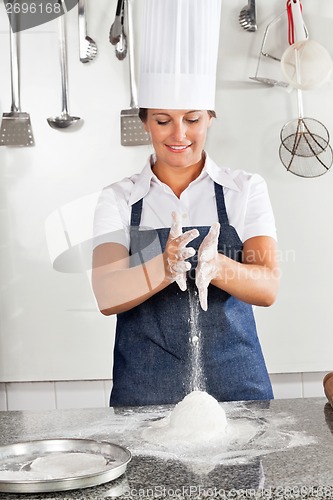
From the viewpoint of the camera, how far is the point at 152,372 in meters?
1.77

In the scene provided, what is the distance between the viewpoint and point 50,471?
3.33 feet

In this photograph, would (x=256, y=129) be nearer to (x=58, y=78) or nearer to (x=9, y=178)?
(x=58, y=78)

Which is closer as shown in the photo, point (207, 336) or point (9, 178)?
point (207, 336)

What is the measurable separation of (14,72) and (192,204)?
767mm

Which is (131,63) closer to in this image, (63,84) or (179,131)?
→ (63,84)

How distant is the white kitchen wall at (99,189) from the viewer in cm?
236

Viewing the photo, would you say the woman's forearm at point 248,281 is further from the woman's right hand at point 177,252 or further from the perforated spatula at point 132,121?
the perforated spatula at point 132,121

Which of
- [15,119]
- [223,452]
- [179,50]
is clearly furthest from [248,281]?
[15,119]

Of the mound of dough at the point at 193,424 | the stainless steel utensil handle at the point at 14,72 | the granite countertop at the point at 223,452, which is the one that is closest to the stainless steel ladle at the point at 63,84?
A: the stainless steel utensil handle at the point at 14,72

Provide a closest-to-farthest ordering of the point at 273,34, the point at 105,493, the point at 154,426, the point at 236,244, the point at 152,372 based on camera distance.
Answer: the point at 105,493 < the point at 154,426 < the point at 152,372 < the point at 236,244 < the point at 273,34

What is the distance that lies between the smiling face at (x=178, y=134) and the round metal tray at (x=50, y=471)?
1.07 m

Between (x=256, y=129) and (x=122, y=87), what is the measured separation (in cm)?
44

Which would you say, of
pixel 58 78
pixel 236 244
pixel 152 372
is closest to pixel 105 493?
pixel 152 372

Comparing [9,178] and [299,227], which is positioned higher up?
[9,178]
